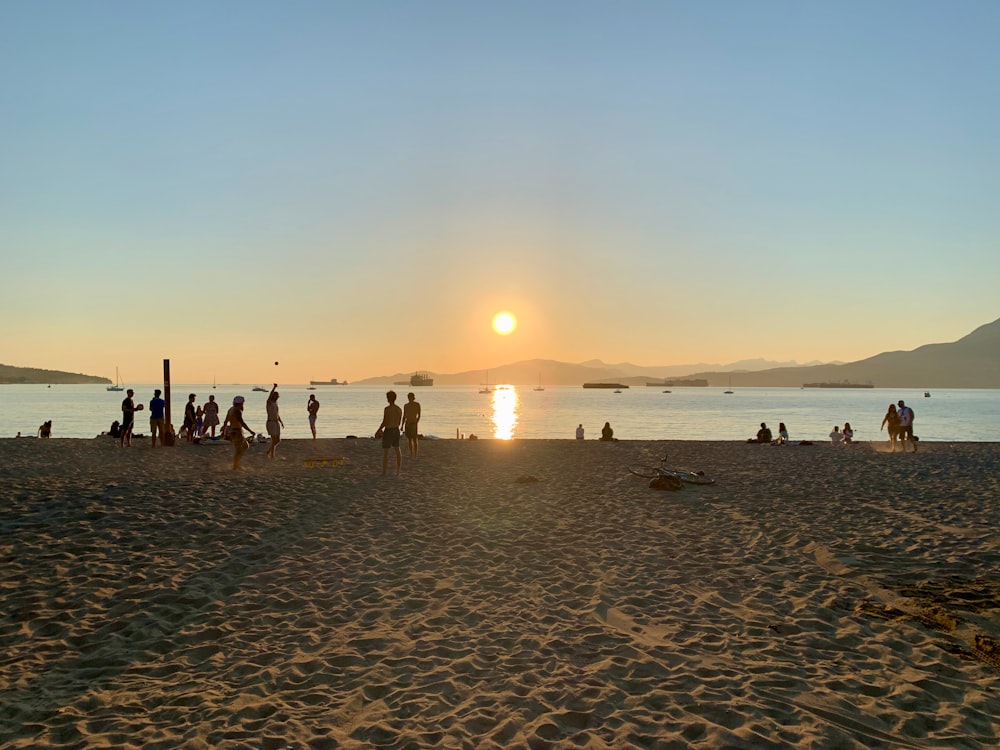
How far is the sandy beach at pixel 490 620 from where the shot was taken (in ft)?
14.8

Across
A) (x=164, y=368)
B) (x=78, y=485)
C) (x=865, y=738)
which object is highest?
(x=164, y=368)

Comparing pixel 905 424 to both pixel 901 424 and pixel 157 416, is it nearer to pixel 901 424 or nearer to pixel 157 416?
pixel 901 424

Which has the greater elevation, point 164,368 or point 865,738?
point 164,368

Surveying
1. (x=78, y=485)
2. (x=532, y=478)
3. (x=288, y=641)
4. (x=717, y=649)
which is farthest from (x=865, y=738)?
(x=78, y=485)

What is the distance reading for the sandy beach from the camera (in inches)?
178

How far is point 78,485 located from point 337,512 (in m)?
6.16

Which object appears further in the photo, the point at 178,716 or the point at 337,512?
the point at 337,512

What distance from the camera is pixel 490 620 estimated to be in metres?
6.59

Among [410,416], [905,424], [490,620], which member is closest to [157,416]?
[410,416]

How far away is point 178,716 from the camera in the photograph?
457cm

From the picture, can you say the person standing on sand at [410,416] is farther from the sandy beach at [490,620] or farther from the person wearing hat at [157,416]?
the person wearing hat at [157,416]

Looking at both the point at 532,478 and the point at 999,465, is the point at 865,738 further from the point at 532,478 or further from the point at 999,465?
the point at 999,465

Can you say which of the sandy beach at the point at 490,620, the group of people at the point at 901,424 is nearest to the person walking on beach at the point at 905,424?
the group of people at the point at 901,424

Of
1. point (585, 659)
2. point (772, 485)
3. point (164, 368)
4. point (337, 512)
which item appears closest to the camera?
point (585, 659)
